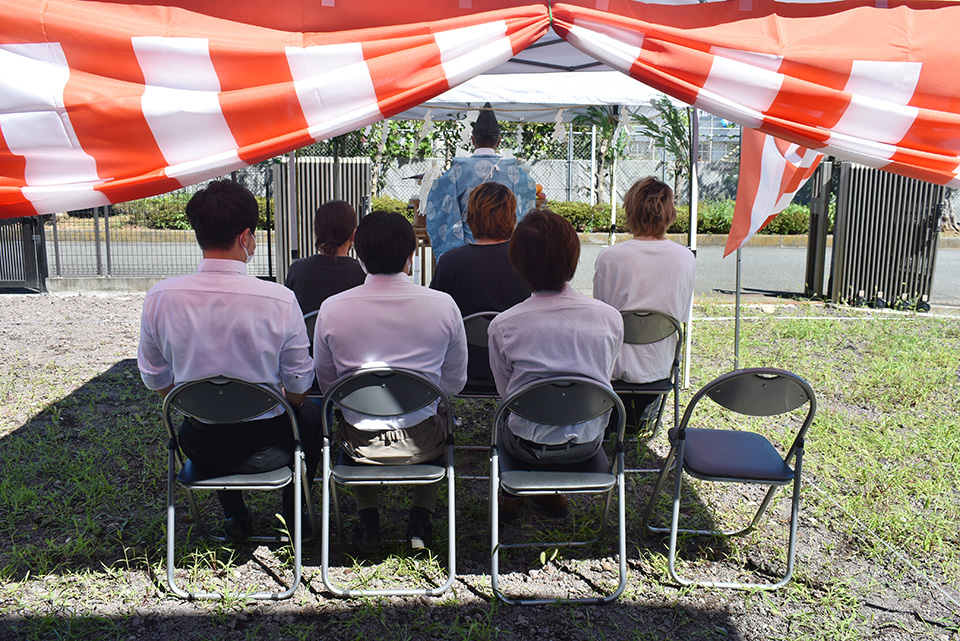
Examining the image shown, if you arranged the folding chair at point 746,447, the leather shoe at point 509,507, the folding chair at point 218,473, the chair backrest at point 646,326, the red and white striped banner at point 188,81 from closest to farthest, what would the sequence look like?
the red and white striped banner at point 188,81
the folding chair at point 218,473
the folding chair at point 746,447
the leather shoe at point 509,507
the chair backrest at point 646,326

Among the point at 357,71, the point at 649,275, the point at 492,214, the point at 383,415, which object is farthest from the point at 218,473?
the point at 649,275

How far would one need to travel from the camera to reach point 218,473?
104 inches

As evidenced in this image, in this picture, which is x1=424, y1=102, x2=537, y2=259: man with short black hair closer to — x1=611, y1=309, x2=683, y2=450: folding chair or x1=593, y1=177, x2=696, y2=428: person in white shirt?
x1=593, y1=177, x2=696, y2=428: person in white shirt

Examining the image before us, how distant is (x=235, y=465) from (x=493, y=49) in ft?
5.60

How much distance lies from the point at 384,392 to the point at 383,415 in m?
0.09

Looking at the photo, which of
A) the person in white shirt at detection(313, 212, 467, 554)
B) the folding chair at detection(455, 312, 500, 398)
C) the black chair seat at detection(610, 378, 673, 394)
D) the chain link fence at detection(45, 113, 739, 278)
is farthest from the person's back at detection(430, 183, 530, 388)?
the chain link fence at detection(45, 113, 739, 278)

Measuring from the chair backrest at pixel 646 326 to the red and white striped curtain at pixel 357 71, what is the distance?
44.0 inches

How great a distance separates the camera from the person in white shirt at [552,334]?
8.77ft

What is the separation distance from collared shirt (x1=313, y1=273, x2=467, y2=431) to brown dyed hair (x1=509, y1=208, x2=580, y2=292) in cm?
33

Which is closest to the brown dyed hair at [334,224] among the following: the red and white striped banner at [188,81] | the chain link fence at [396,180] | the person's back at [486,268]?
the person's back at [486,268]

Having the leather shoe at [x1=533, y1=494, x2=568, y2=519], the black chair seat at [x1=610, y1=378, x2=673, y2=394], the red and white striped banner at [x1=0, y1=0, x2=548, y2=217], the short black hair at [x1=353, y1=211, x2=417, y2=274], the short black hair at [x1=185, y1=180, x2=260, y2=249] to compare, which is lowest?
the leather shoe at [x1=533, y1=494, x2=568, y2=519]

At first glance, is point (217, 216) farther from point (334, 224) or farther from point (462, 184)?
point (462, 184)

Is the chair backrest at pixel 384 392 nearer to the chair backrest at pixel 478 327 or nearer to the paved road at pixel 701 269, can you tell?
the chair backrest at pixel 478 327

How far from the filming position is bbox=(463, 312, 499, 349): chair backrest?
11.2ft
